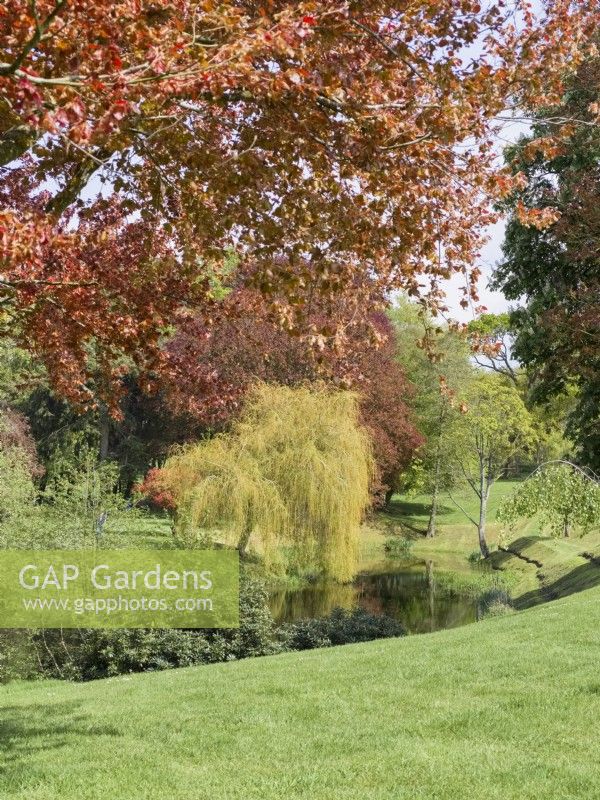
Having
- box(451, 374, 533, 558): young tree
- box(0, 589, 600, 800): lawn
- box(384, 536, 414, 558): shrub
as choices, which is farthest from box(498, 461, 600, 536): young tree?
box(384, 536, 414, 558): shrub

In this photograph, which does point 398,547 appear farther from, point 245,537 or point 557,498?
point 557,498

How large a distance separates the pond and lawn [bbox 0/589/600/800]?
9.24m

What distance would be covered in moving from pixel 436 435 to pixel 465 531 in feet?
15.3

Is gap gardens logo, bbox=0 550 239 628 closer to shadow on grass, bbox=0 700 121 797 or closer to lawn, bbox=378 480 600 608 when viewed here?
shadow on grass, bbox=0 700 121 797

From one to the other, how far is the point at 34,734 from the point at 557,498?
263 inches

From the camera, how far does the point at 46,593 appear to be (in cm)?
1395

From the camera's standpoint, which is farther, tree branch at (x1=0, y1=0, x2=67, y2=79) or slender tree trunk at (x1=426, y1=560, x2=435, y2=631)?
slender tree trunk at (x1=426, y1=560, x2=435, y2=631)

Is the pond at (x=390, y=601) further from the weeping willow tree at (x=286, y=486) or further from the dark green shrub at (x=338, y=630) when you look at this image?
the dark green shrub at (x=338, y=630)

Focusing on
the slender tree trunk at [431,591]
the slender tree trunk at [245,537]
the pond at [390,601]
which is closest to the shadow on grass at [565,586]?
the pond at [390,601]

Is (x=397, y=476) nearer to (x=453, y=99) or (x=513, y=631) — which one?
Result: (x=513, y=631)

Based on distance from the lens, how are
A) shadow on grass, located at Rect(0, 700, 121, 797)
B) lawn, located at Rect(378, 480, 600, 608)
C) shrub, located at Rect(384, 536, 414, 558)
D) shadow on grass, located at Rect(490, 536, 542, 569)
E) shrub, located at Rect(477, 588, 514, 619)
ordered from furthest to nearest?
1. shrub, located at Rect(384, 536, 414, 558)
2. shadow on grass, located at Rect(490, 536, 542, 569)
3. lawn, located at Rect(378, 480, 600, 608)
4. shrub, located at Rect(477, 588, 514, 619)
5. shadow on grass, located at Rect(0, 700, 121, 797)

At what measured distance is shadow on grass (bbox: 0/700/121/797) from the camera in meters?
6.06

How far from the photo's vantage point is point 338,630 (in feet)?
54.4

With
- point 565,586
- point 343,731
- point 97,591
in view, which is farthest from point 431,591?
point 343,731
